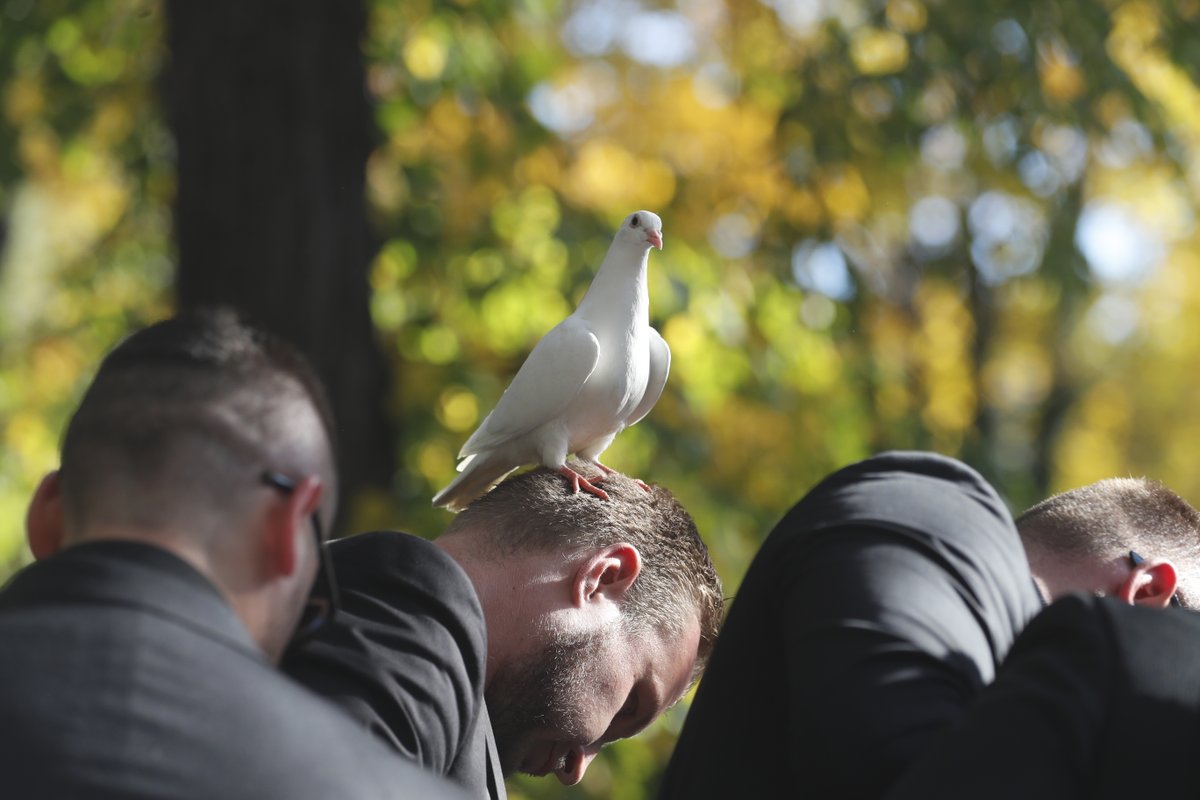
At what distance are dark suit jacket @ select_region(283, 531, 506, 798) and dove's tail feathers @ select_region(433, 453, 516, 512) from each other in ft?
2.32

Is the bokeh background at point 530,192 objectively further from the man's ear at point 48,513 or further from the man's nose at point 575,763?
the man's ear at point 48,513

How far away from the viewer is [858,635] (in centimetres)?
175

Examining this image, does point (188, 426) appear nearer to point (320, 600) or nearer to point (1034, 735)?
point (320, 600)

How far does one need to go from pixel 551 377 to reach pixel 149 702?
1.60 m

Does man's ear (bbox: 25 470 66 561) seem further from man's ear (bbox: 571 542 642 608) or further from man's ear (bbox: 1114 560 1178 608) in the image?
man's ear (bbox: 1114 560 1178 608)

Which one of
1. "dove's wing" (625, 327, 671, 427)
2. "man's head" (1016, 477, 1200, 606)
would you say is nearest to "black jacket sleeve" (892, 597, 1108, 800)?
"man's head" (1016, 477, 1200, 606)

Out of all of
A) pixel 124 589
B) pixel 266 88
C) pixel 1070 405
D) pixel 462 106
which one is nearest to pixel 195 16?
pixel 266 88

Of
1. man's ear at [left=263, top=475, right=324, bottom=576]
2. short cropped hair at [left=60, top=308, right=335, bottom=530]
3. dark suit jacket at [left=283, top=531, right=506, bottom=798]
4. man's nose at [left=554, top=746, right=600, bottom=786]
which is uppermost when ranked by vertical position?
short cropped hair at [left=60, top=308, right=335, bottom=530]

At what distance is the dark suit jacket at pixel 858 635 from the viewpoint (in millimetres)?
1706

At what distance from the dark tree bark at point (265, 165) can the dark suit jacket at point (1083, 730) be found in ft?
13.0

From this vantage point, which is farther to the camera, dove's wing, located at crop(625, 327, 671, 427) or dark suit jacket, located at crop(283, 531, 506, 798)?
dove's wing, located at crop(625, 327, 671, 427)

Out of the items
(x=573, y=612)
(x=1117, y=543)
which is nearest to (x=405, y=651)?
(x=573, y=612)

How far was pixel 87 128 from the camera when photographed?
676 cm

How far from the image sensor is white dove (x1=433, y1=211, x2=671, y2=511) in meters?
2.85
